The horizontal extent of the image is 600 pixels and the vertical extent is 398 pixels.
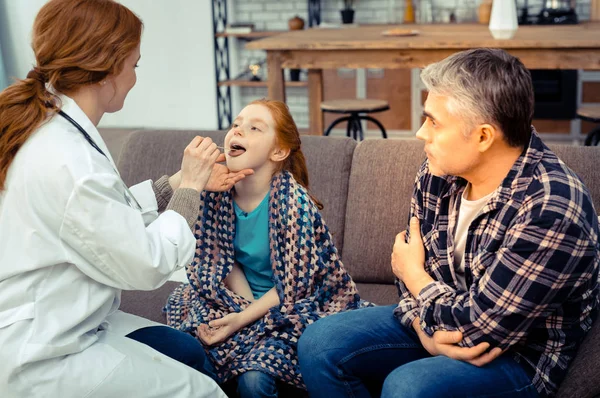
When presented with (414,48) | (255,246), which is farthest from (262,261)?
(414,48)

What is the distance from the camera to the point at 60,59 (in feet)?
4.83

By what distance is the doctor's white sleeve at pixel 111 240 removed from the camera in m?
1.38

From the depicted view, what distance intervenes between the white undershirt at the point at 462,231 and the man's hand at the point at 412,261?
68mm

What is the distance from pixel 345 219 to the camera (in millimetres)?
2301

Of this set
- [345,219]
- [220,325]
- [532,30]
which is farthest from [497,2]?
[220,325]

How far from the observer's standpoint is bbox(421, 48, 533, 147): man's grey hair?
4.74 ft

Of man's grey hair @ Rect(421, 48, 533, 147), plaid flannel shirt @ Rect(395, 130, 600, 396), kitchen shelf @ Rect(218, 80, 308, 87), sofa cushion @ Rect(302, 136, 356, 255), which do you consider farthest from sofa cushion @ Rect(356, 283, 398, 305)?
kitchen shelf @ Rect(218, 80, 308, 87)

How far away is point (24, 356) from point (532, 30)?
354 centimetres

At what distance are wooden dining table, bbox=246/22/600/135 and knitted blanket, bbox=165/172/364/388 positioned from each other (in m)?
2.13

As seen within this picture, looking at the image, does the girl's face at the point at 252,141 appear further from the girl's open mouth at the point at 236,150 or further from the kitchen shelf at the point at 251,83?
the kitchen shelf at the point at 251,83

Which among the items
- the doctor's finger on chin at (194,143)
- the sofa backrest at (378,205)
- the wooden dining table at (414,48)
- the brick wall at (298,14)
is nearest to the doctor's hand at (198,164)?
the doctor's finger on chin at (194,143)

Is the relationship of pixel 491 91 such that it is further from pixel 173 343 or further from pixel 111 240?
pixel 173 343

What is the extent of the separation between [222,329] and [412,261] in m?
0.52

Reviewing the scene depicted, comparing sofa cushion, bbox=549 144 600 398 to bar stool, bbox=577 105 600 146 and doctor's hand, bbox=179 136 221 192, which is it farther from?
bar stool, bbox=577 105 600 146
